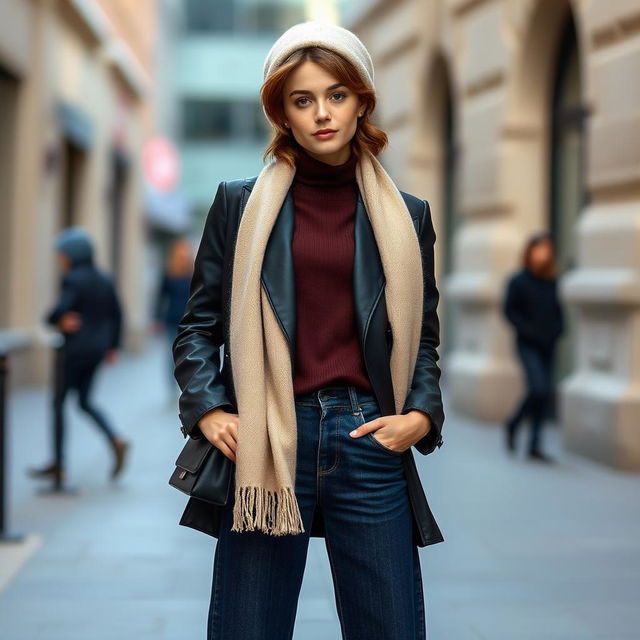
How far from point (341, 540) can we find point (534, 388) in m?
6.34

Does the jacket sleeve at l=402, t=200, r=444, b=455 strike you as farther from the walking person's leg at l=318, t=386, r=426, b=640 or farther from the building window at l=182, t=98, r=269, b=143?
the building window at l=182, t=98, r=269, b=143

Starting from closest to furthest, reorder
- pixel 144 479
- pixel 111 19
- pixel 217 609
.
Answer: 1. pixel 217 609
2. pixel 144 479
3. pixel 111 19

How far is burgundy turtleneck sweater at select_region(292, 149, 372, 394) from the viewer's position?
253 cm

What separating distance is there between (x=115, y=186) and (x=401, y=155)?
33.8ft

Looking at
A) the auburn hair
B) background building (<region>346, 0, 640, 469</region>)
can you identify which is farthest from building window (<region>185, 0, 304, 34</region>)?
the auburn hair

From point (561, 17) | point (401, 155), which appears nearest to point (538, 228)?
point (561, 17)

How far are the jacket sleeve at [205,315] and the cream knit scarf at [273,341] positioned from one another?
0.23 feet

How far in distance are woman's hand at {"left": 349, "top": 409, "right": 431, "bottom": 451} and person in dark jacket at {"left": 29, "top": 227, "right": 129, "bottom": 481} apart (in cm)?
545

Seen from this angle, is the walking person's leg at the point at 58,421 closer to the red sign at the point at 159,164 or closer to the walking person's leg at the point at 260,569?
the walking person's leg at the point at 260,569

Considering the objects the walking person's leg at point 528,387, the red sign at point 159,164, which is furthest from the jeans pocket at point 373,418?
the red sign at point 159,164

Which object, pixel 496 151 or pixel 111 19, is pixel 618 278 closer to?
pixel 496 151

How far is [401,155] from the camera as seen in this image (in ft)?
49.4

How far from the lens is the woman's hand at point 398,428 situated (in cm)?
251

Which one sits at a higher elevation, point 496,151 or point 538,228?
point 496,151
